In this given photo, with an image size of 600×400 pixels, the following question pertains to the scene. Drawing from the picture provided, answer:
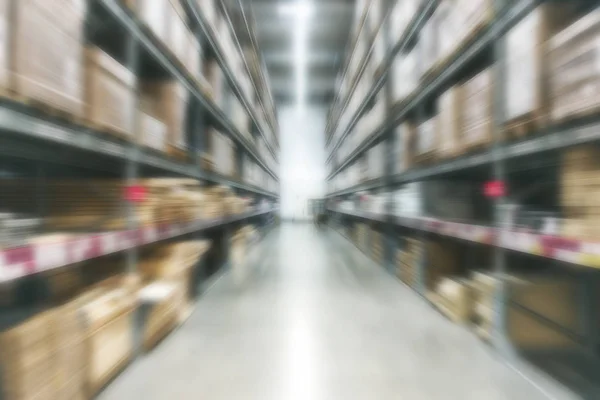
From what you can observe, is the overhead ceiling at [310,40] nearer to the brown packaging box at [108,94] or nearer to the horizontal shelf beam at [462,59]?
the horizontal shelf beam at [462,59]

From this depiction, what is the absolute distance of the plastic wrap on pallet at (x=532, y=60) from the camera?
142cm

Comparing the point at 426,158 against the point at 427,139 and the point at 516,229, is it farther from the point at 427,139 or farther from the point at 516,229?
the point at 516,229

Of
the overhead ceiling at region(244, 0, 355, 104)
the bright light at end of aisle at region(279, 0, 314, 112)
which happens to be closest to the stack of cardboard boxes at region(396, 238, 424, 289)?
the overhead ceiling at region(244, 0, 355, 104)

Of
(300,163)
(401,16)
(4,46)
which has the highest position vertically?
(401,16)

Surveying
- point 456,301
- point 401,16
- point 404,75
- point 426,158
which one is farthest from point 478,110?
point 401,16

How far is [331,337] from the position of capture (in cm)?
205

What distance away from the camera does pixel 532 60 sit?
1453 mm

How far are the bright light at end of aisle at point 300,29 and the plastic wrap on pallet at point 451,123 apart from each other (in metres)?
5.61

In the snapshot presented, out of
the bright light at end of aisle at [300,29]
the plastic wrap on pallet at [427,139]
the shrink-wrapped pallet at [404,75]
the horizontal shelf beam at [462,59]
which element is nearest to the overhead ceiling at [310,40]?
the bright light at end of aisle at [300,29]

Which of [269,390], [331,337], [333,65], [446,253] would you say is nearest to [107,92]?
[269,390]

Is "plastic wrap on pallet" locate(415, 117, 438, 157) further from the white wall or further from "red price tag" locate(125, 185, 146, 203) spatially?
the white wall

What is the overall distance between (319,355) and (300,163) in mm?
11749

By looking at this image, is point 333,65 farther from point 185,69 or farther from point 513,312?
point 513,312

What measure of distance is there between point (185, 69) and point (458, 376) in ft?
8.19
